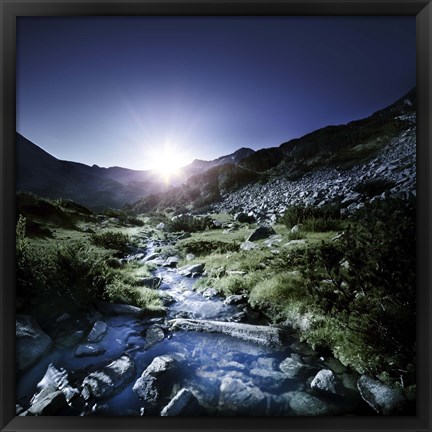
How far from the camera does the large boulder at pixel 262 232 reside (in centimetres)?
361

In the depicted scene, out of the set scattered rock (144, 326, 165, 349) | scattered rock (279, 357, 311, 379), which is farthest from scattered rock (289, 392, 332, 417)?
scattered rock (144, 326, 165, 349)

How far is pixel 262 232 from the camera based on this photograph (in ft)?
12.0

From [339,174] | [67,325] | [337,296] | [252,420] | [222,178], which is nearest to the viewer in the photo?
[252,420]

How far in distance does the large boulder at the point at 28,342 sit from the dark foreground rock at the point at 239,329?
1.24 meters

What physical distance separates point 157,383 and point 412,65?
3885 millimetres

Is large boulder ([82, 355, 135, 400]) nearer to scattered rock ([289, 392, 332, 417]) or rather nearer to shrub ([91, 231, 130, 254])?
shrub ([91, 231, 130, 254])

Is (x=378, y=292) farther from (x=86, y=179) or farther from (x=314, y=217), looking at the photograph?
(x=86, y=179)

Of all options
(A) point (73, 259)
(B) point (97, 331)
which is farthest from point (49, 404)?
(A) point (73, 259)

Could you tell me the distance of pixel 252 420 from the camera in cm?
272

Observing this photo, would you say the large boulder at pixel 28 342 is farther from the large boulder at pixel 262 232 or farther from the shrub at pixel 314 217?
the shrub at pixel 314 217
